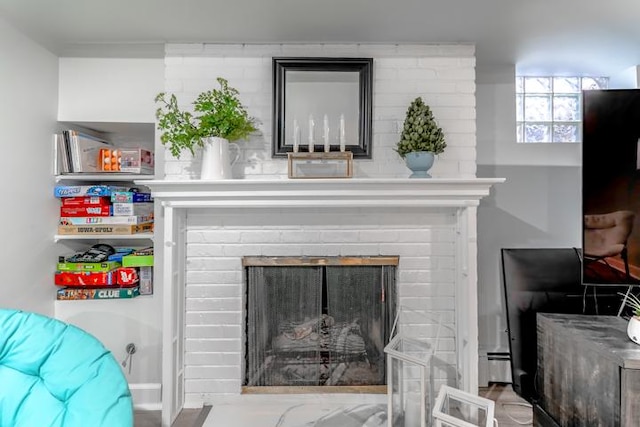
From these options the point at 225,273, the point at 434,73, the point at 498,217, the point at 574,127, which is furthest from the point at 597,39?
the point at 225,273

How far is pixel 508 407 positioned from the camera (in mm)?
2225

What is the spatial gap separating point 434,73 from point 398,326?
155 centimetres

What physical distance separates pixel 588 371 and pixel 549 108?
1.92 meters

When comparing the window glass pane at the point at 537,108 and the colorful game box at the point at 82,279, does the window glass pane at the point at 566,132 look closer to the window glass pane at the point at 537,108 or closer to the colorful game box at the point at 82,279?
the window glass pane at the point at 537,108

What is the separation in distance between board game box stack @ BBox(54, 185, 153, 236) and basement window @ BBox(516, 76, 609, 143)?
8.97 ft

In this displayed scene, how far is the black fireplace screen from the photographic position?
2266 mm

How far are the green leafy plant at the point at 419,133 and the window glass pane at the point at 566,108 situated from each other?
128cm

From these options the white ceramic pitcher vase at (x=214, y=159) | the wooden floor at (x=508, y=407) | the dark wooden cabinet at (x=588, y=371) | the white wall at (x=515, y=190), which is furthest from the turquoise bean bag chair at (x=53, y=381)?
the white wall at (x=515, y=190)

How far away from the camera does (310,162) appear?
2088 mm

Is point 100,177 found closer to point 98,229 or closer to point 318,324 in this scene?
point 98,229

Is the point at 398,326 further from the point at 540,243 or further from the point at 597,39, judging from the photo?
the point at 597,39

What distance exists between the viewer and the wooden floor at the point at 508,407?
6.86ft

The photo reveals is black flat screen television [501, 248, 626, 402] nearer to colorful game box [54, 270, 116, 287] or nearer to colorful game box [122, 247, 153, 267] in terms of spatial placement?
colorful game box [122, 247, 153, 267]

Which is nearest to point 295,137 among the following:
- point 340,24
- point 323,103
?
point 323,103
